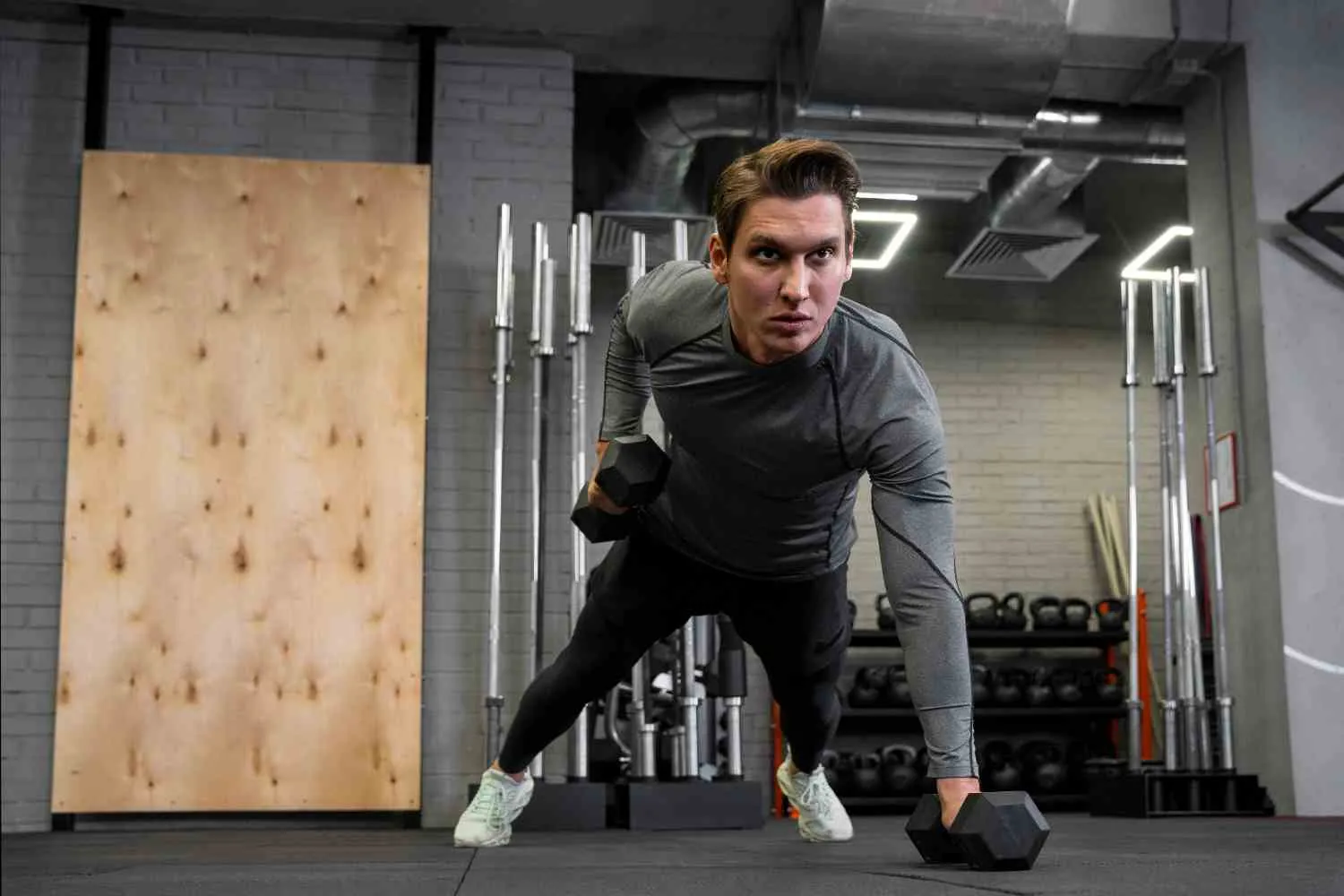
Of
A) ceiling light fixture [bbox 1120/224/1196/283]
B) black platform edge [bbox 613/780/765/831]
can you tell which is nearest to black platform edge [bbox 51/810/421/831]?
black platform edge [bbox 613/780/765/831]

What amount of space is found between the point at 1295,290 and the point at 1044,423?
3441mm

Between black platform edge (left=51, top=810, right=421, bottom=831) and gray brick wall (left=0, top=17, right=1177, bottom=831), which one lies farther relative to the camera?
gray brick wall (left=0, top=17, right=1177, bottom=831)

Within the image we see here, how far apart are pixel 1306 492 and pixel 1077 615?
108 inches

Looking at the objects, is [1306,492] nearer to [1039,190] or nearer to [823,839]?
[1039,190]

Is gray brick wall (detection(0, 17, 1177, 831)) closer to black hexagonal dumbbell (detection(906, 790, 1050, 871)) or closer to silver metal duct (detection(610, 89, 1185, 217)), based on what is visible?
silver metal duct (detection(610, 89, 1185, 217))

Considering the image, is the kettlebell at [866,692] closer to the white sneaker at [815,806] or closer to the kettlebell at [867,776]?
the kettlebell at [867,776]

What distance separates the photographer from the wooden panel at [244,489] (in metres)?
4.52

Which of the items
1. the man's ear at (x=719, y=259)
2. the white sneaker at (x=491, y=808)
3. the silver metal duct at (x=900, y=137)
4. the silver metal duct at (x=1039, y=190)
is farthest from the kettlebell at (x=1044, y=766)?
the man's ear at (x=719, y=259)

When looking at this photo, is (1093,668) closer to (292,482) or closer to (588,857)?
(292,482)

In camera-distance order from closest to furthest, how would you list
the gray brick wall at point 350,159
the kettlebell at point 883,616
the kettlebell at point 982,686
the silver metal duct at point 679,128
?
the gray brick wall at point 350,159
the silver metal duct at point 679,128
the kettlebell at point 982,686
the kettlebell at point 883,616

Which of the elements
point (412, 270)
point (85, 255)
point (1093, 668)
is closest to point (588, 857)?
point (412, 270)

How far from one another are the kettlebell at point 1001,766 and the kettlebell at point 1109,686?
682 mm

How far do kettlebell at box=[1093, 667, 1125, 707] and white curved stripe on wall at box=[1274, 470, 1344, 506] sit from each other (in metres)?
2.66

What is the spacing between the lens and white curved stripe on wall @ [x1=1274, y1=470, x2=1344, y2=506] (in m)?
4.86
